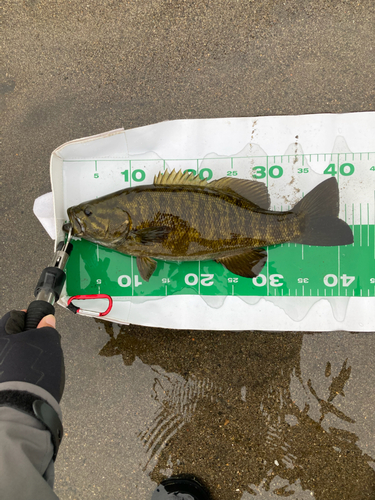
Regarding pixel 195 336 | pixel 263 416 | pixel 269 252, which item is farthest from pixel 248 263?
pixel 263 416

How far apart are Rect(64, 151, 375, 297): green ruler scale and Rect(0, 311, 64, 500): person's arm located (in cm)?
56

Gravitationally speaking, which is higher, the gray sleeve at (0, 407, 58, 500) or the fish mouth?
the fish mouth

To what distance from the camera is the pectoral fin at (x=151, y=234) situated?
5.95 ft

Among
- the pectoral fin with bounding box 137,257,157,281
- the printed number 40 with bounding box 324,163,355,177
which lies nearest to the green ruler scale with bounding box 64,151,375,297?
the printed number 40 with bounding box 324,163,355,177

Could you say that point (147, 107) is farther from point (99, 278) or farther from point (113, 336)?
point (113, 336)

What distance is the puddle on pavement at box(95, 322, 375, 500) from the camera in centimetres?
204

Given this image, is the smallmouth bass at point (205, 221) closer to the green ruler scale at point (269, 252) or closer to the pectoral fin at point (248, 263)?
the pectoral fin at point (248, 263)

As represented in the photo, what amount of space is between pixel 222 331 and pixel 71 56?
2.22m

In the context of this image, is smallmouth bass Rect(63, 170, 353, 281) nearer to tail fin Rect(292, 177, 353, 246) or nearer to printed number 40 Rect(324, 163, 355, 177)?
tail fin Rect(292, 177, 353, 246)

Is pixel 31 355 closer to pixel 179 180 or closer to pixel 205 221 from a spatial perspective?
pixel 205 221

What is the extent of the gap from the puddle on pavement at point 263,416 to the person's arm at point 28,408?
77 cm

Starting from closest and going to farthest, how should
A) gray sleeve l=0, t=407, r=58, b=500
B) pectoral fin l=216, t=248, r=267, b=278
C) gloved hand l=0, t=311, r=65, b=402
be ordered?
gray sleeve l=0, t=407, r=58, b=500 → gloved hand l=0, t=311, r=65, b=402 → pectoral fin l=216, t=248, r=267, b=278

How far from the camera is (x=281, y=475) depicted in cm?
206

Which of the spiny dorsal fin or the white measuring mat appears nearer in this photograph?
the spiny dorsal fin
